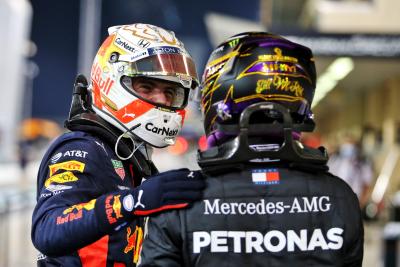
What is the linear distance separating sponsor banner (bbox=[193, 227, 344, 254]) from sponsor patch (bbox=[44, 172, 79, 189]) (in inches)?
26.3

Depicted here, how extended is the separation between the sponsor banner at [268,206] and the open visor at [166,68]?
0.86 metres

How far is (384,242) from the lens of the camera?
5.71 m

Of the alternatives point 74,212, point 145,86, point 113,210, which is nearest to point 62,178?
point 74,212

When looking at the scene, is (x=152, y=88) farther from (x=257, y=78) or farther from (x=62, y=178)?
(x=257, y=78)

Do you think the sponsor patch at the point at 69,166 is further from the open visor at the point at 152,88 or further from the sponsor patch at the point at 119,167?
the open visor at the point at 152,88

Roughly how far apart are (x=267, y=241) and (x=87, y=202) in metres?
0.73

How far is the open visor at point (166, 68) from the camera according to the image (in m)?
2.68

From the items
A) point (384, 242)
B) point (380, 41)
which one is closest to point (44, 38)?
point (380, 41)

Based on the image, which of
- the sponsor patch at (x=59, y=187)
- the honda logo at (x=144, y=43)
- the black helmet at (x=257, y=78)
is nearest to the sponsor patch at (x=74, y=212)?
the sponsor patch at (x=59, y=187)

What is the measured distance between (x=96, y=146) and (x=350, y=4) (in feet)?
49.6

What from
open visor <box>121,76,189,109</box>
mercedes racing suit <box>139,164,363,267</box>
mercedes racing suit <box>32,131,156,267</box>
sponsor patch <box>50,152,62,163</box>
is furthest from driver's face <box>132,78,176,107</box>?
mercedes racing suit <box>139,164,363,267</box>

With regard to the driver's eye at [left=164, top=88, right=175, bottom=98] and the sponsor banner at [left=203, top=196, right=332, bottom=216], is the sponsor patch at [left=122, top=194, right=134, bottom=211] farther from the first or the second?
the driver's eye at [left=164, top=88, right=175, bottom=98]

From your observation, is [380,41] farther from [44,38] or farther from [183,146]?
[44,38]

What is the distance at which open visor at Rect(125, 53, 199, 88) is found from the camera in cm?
268
